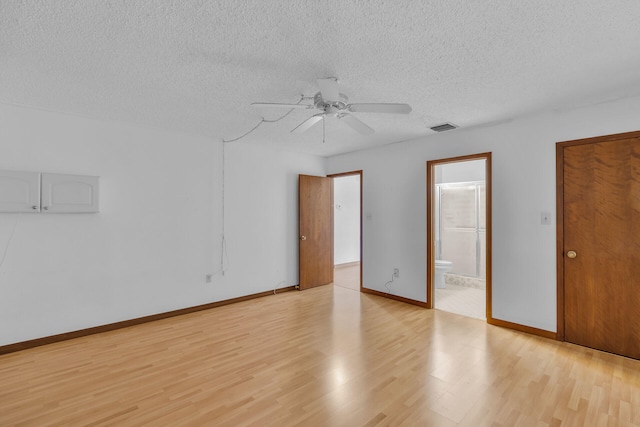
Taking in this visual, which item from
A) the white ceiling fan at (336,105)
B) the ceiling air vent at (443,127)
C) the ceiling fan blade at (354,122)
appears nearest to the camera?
the white ceiling fan at (336,105)

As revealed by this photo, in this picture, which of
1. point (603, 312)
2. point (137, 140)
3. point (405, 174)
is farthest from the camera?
point (405, 174)

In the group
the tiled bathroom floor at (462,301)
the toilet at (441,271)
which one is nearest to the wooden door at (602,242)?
the tiled bathroom floor at (462,301)

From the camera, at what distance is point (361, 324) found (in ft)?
11.9

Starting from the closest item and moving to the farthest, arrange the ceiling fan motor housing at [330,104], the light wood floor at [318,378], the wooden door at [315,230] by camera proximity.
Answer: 1. the light wood floor at [318,378]
2. the ceiling fan motor housing at [330,104]
3. the wooden door at [315,230]

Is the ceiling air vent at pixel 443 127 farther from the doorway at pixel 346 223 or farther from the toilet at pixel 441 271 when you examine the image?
the doorway at pixel 346 223

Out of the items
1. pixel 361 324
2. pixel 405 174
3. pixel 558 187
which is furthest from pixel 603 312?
pixel 405 174

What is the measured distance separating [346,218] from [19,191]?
606 centimetres

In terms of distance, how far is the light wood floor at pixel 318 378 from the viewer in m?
1.98

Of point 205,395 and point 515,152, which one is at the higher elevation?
point 515,152

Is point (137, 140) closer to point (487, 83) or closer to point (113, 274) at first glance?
point (113, 274)

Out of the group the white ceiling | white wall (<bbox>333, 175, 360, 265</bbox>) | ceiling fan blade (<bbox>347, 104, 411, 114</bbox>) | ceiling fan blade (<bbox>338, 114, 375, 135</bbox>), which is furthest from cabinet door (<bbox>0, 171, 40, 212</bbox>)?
white wall (<bbox>333, 175, 360, 265</bbox>)

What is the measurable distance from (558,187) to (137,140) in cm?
480

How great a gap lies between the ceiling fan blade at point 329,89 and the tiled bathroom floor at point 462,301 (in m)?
3.32

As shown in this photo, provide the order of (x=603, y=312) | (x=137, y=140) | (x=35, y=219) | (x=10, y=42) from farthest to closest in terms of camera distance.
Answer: (x=137, y=140) < (x=35, y=219) < (x=603, y=312) < (x=10, y=42)
